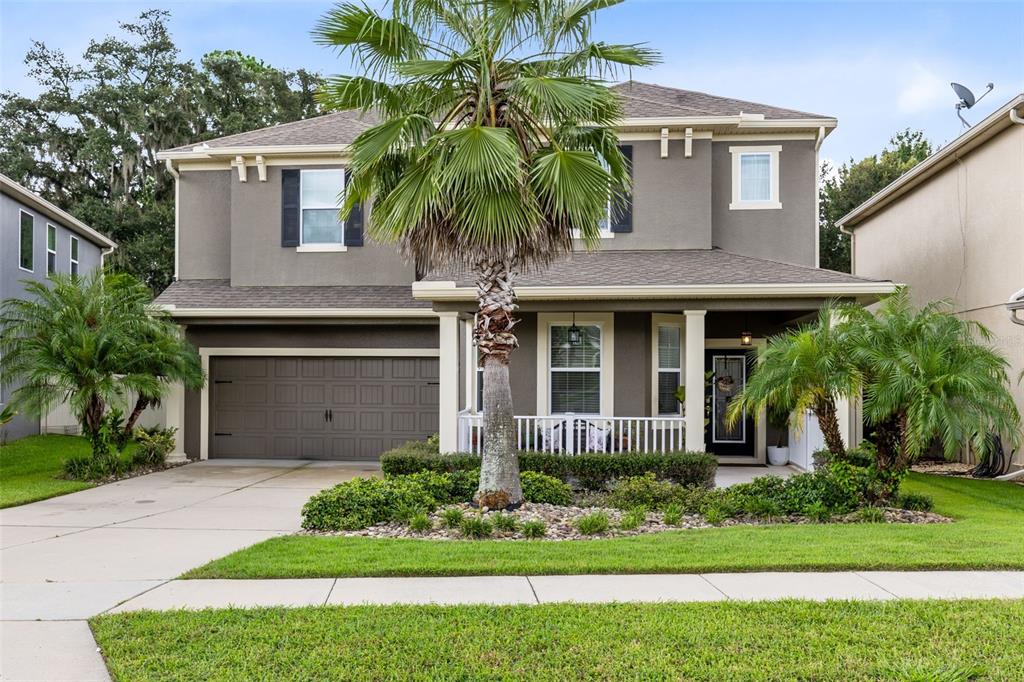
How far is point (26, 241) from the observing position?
1673 centimetres

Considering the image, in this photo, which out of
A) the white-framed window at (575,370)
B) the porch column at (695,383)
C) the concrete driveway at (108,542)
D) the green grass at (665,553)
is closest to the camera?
the concrete driveway at (108,542)

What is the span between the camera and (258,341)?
48.0 ft

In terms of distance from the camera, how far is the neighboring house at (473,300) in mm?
11180

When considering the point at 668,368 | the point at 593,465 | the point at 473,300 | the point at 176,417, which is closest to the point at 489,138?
the point at 473,300

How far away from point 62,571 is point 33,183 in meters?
25.2

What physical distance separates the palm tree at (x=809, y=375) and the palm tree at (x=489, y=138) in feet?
9.26

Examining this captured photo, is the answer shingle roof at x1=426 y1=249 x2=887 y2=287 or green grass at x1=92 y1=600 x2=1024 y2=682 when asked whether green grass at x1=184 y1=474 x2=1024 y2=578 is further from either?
shingle roof at x1=426 y1=249 x2=887 y2=287

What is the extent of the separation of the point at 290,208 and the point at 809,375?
1050 centimetres

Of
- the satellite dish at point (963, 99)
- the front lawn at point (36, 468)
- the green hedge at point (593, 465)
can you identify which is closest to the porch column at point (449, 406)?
the green hedge at point (593, 465)

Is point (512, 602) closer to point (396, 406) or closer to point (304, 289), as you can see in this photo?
point (396, 406)

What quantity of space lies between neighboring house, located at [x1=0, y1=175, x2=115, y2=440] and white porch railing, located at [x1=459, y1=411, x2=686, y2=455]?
946cm

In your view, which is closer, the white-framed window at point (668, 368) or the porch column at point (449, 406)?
the porch column at point (449, 406)

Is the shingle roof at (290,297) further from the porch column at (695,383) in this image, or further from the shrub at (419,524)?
the shrub at (419,524)

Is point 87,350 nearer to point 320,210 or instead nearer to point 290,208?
point 290,208
